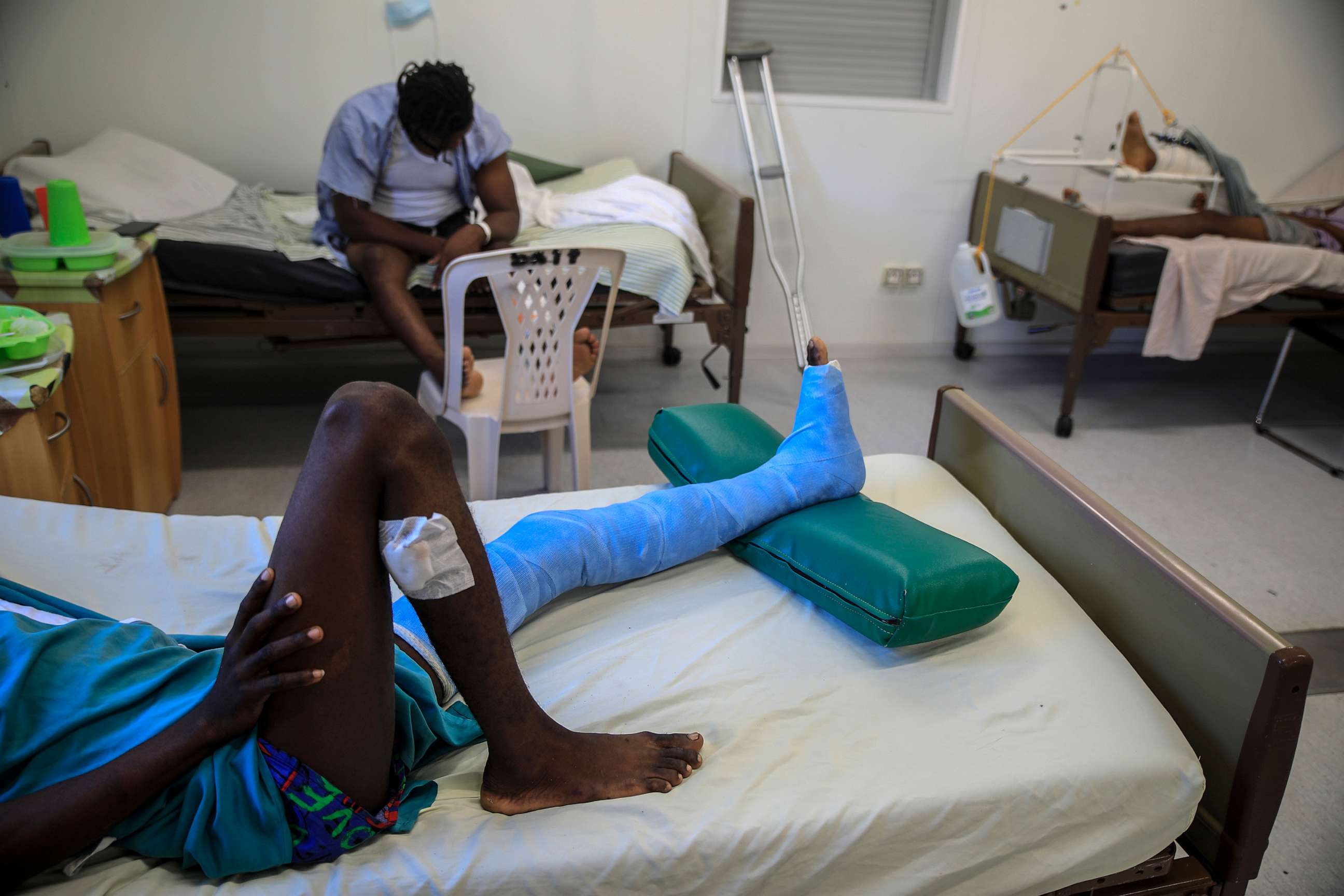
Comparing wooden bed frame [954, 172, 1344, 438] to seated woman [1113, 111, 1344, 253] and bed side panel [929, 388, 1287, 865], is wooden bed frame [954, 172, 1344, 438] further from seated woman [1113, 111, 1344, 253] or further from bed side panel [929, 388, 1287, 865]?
bed side panel [929, 388, 1287, 865]

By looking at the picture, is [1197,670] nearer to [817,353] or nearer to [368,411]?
[817,353]

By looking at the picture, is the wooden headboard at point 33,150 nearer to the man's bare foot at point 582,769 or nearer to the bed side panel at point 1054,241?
the man's bare foot at point 582,769

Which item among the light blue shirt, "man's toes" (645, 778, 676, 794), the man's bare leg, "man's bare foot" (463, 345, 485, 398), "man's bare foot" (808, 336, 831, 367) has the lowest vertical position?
"man's toes" (645, 778, 676, 794)

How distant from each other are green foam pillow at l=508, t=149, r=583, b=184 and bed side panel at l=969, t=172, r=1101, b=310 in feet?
5.53

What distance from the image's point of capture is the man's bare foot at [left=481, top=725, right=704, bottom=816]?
3.80ft

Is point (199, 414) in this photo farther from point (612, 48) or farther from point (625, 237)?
point (612, 48)

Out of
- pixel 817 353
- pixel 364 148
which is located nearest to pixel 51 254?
pixel 364 148

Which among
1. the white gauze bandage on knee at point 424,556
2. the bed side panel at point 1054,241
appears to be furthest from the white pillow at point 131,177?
the bed side panel at point 1054,241

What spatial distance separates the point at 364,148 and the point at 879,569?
204cm

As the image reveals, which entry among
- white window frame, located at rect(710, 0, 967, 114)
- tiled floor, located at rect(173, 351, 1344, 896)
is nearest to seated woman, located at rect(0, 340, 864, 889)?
tiled floor, located at rect(173, 351, 1344, 896)

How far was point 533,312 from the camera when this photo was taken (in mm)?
2281

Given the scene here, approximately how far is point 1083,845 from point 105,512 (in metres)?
1.62

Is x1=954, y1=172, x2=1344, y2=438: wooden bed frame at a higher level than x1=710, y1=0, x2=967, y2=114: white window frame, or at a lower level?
lower

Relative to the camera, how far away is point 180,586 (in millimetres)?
1504
